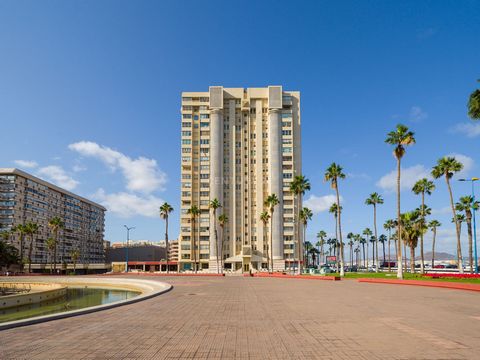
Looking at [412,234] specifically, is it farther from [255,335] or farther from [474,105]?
[255,335]

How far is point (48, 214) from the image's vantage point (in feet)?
430

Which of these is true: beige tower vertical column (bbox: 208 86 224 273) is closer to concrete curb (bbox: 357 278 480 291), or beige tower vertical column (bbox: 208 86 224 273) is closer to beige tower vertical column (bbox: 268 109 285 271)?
beige tower vertical column (bbox: 268 109 285 271)

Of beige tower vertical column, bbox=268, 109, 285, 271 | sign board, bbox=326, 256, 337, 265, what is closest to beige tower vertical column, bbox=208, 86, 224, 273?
beige tower vertical column, bbox=268, 109, 285, 271

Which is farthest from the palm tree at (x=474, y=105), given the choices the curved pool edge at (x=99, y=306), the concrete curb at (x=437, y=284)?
the curved pool edge at (x=99, y=306)

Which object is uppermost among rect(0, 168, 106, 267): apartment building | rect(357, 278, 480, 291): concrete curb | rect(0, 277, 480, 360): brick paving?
rect(0, 168, 106, 267): apartment building

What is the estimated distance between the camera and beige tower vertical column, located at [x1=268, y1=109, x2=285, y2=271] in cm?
10581

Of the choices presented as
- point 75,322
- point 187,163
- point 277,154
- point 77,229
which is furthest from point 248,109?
point 75,322

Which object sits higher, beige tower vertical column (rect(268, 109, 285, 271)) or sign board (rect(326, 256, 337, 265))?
beige tower vertical column (rect(268, 109, 285, 271))

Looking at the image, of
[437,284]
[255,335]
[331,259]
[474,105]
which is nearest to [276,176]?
[474,105]

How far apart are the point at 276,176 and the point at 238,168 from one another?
1217cm

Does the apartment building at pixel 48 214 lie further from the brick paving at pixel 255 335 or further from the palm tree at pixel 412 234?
the brick paving at pixel 255 335

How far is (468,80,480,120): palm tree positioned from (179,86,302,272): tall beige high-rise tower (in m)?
73.0

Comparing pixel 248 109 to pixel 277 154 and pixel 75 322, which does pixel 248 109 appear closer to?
pixel 277 154

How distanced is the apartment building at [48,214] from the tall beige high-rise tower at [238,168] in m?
48.9
